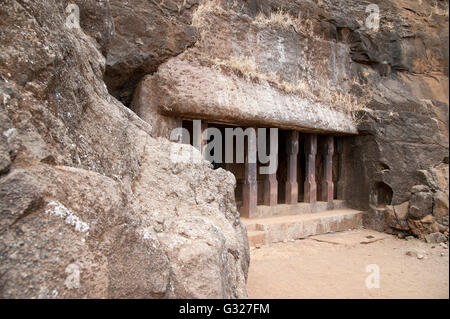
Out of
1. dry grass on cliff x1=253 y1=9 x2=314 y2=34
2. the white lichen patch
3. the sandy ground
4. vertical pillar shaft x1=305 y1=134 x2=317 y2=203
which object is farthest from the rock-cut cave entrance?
the white lichen patch

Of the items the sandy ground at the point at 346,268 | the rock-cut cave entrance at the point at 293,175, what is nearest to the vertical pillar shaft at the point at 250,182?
the rock-cut cave entrance at the point at 293,175

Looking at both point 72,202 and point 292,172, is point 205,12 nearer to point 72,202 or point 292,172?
point 292,172

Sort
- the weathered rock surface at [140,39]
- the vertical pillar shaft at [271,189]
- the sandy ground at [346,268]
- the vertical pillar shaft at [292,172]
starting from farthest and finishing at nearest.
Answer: the vertical pillar shaft at [292,172], the vertical pillar shaft at [271,189], the weathered rock surface at [140,39], the sandy ground at [346,268]

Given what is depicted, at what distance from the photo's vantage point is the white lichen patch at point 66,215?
1220 millimetres

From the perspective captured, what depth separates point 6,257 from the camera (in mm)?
1077

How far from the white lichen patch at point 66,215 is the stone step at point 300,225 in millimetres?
3860

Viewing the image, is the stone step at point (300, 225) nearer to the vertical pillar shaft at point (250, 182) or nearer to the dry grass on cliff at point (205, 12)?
the vertical pillar shaft at point (250, 182)

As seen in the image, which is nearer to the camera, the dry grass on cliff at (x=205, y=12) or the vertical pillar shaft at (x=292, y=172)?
the dry grass on cliff at (x=205, y=12)

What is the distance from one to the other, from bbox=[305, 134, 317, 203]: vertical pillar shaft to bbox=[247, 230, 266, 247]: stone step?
199cm

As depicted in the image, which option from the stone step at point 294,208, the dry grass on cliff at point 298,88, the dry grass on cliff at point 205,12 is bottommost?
the stone step at point 294,208

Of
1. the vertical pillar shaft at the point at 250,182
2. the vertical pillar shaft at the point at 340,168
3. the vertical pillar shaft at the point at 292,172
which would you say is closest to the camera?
the vertical pillar shaft at the point at 250,182

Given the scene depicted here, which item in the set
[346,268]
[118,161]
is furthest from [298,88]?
[118,161]

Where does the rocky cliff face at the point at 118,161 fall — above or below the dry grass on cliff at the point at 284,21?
below

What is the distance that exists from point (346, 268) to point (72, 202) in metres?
3.75
